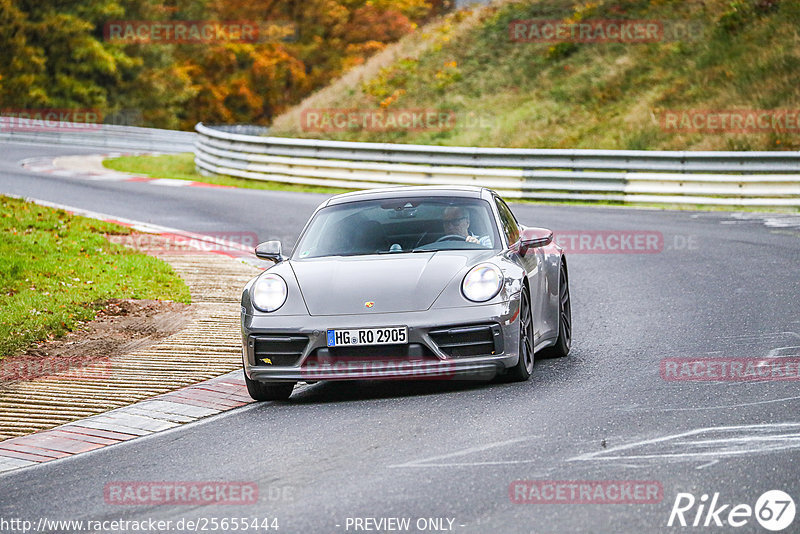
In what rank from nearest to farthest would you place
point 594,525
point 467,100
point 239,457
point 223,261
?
1. point 594,525
2. point 239,457
3. point 223,261
4. point 467,100

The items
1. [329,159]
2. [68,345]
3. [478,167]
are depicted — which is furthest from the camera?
[329,159]

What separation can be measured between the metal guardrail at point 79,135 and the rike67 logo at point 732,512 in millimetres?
39446

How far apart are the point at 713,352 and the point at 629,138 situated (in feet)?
A: 67.9

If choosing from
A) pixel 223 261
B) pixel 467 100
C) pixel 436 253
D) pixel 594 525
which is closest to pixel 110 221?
pixel 223 261

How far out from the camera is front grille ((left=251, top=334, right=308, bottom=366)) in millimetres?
7812

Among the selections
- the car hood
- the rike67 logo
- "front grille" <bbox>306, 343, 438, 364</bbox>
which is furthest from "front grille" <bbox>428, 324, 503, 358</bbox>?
the rike67 logo

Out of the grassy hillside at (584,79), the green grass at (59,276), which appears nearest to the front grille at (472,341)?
the green grass at (59,276)

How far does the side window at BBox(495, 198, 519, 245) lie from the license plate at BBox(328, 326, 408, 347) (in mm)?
1627

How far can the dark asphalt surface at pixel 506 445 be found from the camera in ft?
17.4

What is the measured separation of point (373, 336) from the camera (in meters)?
7.64

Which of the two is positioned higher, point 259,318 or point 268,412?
point 259,318

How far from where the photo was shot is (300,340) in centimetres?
780

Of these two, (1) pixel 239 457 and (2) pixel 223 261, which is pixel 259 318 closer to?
(1) pixel 239 457

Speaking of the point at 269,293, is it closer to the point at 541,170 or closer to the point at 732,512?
the point at 732,512
